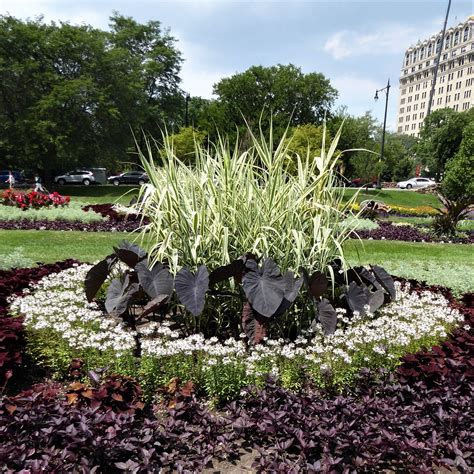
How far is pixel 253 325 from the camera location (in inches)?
124

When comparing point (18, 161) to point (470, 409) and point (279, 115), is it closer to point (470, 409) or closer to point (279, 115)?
point (279, 115)

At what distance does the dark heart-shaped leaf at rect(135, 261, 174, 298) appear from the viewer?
130 inches

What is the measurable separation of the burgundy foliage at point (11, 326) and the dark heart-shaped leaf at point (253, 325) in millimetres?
1415

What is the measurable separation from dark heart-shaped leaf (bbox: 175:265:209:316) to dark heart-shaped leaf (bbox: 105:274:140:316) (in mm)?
469

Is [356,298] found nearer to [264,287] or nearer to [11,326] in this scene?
[264,287]

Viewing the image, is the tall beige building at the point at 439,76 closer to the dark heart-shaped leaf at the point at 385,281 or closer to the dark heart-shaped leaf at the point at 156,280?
the dark heart-shaped leaf at the point at 385,281

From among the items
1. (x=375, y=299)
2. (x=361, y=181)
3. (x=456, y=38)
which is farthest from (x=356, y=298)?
(x=456, y=38)

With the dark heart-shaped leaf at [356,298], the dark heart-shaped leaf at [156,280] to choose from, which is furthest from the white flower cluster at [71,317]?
the dark heart-shaped leaf at [356,298]

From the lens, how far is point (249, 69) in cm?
3841

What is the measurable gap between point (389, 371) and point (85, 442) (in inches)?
71.6

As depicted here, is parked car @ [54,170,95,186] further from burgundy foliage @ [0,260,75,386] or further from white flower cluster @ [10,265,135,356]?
white flower cluster @ [10,265,135,356]

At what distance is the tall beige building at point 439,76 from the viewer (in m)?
94.7

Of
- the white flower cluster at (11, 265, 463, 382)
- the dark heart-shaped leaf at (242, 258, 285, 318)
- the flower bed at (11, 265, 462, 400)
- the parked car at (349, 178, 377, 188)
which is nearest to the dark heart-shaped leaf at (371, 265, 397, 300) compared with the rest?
the white flower cluster at (11, 265, 463, 382)

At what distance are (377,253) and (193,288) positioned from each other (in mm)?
6311
